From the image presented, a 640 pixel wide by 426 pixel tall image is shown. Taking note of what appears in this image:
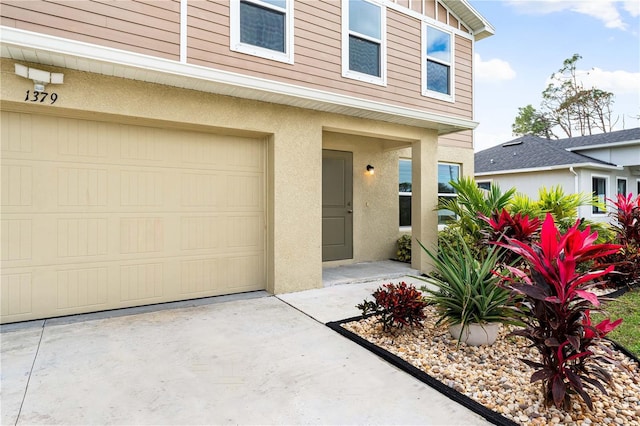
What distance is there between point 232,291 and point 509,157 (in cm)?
1500

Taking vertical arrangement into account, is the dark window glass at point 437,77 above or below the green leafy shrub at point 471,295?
above

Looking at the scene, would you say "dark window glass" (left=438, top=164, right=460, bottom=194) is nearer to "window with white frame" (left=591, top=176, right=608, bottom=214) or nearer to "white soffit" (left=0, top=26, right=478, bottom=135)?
"white soffit" (left=0, top=26, right=478, bottom=135)

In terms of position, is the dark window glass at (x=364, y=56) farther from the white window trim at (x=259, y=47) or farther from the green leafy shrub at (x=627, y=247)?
the green leafy shrub at (x=627, y=247)

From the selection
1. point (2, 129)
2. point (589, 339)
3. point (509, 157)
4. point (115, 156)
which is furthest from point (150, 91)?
point (509, 157)

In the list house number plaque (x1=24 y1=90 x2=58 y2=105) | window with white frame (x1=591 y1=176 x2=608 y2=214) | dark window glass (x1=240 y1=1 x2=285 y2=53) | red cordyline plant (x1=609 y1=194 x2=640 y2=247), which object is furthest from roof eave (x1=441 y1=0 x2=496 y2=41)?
window with white frame (x1=591 y1=176 x2=608 y2=214)

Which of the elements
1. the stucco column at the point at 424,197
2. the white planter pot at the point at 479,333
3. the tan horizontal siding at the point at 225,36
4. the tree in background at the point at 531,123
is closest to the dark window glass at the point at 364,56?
the tan horizontal siding at the point at 225,36

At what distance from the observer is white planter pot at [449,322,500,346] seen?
3.53 meters

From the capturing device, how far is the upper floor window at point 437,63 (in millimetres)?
7156

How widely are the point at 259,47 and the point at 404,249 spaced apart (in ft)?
17.0

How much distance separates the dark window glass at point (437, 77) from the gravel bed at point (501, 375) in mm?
5105

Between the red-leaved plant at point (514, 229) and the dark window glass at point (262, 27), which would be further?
the dark window glass at point (262, 27)

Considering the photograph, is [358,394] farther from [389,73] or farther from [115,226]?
[389,73]

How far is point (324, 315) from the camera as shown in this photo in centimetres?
458

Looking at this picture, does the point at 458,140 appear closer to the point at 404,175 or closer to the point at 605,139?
the point at 404,175
